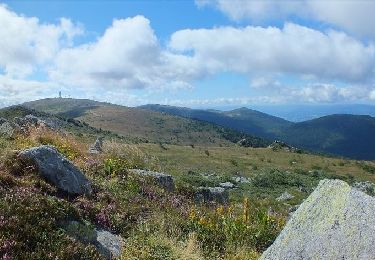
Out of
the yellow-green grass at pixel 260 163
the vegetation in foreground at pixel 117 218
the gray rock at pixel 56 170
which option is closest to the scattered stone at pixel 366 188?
the yellow-green grass at pixel 260 163

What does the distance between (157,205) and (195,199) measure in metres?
3.00

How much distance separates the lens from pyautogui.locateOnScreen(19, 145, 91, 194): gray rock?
448 inches

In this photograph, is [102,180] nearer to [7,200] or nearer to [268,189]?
[7,200]

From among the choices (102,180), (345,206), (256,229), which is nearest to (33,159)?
(102,180)

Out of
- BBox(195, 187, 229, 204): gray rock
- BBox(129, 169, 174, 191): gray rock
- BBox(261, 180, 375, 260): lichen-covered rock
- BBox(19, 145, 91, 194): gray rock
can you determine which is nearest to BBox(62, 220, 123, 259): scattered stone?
BBox(19, 145, 91, 194): gray rock

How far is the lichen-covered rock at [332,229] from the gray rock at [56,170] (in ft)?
18.3

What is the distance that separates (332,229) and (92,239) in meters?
4.16

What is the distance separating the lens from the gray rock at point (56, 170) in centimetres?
1138

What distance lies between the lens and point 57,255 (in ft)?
23.6

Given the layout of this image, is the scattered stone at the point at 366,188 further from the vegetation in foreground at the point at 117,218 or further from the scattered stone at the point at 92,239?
the scattered stone at the point at 92,239

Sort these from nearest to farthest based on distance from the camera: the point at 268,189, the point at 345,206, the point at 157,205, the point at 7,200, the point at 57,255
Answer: the point at 57,255 → the point at 345,206 → the point at 7,200 → the point at 157,205 → the point at 268,189

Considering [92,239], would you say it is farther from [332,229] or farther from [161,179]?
[161,179]

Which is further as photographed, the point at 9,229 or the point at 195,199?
the point at 195,199

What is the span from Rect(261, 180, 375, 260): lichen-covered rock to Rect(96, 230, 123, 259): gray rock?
277cm
